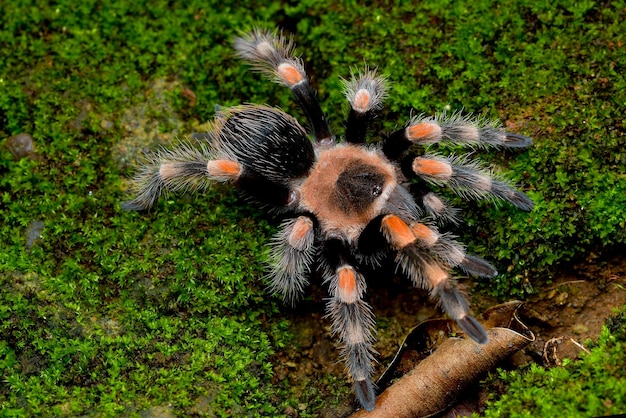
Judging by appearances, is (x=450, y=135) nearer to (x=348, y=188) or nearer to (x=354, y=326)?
(x=348, y=188)

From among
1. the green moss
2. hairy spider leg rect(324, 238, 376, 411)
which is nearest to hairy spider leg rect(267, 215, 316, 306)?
hairy spider leg rect(324, 238, 376, 411)

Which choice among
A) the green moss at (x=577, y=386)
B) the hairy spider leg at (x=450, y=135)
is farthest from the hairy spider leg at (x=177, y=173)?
the green moss at (x=577, y=386)

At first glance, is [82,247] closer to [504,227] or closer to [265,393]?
[265,393]

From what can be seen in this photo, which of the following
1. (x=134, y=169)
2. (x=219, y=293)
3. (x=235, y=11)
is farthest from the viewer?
(x=235, y=11)

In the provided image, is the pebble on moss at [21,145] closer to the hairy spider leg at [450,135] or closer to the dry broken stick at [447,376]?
the hairy spider leg at [450,135]

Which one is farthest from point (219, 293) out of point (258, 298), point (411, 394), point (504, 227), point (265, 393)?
point (504, 227)
